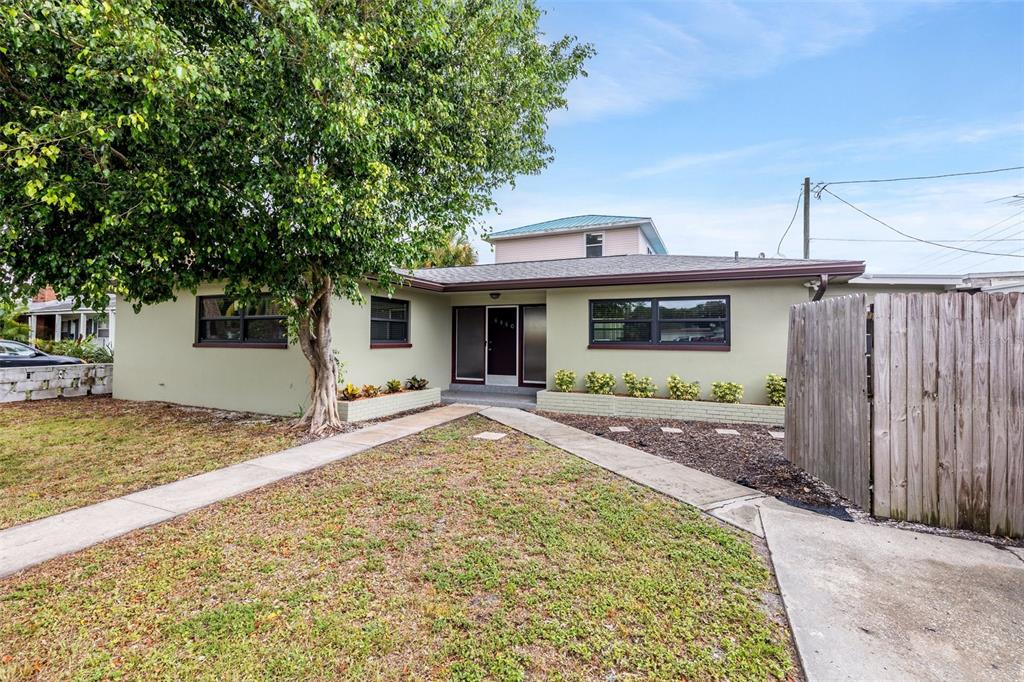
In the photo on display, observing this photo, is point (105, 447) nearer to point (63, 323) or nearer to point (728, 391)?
point (728, 391)

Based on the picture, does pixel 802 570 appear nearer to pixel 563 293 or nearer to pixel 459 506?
pixel 459 506

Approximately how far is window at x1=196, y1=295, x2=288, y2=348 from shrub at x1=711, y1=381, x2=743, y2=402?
8493 mm

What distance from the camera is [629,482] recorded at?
4738 millimetres

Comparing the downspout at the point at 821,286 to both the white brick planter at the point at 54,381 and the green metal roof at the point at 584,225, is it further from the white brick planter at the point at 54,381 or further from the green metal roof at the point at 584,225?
the white brick planter at the point at 54,381

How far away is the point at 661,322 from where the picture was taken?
9469mm

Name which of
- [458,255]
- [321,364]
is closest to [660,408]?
[321,364]

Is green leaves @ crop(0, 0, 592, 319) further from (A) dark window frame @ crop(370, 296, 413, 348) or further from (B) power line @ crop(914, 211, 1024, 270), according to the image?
(B) power line @ crop(914, 211, 1024, 270)

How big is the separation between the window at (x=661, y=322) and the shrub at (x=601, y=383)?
2.63ft

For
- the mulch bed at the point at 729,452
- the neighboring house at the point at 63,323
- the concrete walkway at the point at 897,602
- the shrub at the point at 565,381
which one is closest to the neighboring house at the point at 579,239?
the shrub at the point at 565,381

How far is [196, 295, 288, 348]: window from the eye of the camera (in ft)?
29.6

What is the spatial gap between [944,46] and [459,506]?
14078 mm

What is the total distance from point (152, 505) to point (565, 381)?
722cm

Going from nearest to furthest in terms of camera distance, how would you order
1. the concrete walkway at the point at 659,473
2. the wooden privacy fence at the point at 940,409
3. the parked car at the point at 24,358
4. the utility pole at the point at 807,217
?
1. the wooden privacy fence at the point at 940,409
2. the concrete walkway at the point at 659,473
3. the parked car at the point at 24,358
4. the utility pole at the point at 807,217

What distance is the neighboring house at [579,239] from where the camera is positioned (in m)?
17.4
